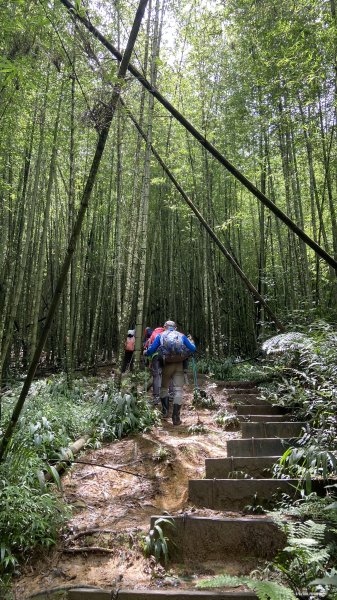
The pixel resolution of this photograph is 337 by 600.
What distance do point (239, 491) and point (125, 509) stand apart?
81 centimetres

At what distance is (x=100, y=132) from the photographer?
2053mm

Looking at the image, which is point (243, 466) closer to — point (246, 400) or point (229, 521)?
point (229, 521)

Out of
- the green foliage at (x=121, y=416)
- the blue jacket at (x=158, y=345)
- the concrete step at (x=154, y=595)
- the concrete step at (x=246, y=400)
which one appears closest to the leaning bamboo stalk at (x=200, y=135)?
the concrete step at (x=154, y=595)

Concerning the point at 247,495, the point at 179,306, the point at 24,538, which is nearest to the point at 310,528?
the point at 247,495

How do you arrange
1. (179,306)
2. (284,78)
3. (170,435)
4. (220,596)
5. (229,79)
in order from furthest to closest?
1. (179,306)
2. (229,79)
3. (284,78)
4. (170,435)
5. (220,596)

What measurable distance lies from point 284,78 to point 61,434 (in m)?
4.47

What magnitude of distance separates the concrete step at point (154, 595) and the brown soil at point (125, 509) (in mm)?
118

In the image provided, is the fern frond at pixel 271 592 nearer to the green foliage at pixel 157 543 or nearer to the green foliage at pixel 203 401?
the green foliage at pixel 157 543

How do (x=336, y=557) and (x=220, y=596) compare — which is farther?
(x=336, y=557)

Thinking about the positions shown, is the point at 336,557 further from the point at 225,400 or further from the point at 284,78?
the point at 284,78

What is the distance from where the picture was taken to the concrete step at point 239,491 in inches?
99.0

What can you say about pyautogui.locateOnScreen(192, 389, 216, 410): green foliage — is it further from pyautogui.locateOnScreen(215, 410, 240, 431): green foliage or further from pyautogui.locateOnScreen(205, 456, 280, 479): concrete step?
pyautogui.locateOnScreen(205, 456, 280, 479): concrete step

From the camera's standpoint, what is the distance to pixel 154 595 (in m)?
1.82

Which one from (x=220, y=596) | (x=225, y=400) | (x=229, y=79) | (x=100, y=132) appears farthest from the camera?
(x=229, y=79)
